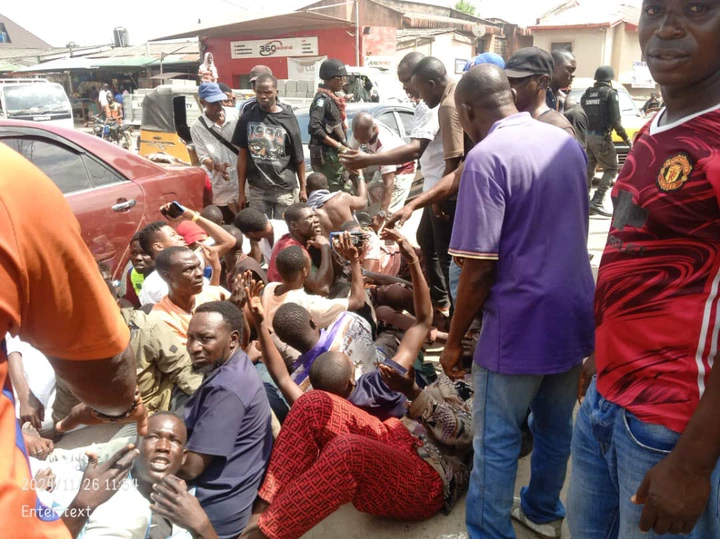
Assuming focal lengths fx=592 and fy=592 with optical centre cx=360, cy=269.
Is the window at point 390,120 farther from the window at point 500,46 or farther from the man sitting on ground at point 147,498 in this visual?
the window at point 500,46

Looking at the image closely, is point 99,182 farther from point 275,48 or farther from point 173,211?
point 275,48

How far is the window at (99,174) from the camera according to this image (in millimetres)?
4219

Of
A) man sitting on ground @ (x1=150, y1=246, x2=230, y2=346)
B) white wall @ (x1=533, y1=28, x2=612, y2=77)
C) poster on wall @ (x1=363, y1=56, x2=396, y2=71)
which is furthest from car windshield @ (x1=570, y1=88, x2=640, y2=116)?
white wall @ (x1=533, y1=28, x2=612, y2=77)

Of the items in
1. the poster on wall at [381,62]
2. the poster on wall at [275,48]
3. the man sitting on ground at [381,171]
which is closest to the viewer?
the man sitting on ground at [381,171]

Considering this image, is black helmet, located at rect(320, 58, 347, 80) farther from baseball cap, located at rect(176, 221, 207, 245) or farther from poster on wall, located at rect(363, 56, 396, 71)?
A: poster on wall, located at rect(363, 56, 396, 71)

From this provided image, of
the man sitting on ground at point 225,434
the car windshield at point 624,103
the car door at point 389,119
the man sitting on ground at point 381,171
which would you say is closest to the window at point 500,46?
the car windshield at point 624,103

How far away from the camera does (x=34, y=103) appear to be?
14336mm

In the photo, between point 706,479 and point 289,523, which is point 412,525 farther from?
point 706,479

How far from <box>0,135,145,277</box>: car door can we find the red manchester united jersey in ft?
11.5

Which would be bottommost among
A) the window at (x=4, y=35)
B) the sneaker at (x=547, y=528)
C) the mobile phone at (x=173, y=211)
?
the sneaker at (x=547, y=528)

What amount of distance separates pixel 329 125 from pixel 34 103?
11749 millimetres

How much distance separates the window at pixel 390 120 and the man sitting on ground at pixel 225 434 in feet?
18.6

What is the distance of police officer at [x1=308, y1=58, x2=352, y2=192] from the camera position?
18.7 feet

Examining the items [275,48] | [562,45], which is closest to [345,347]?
[275,48]
